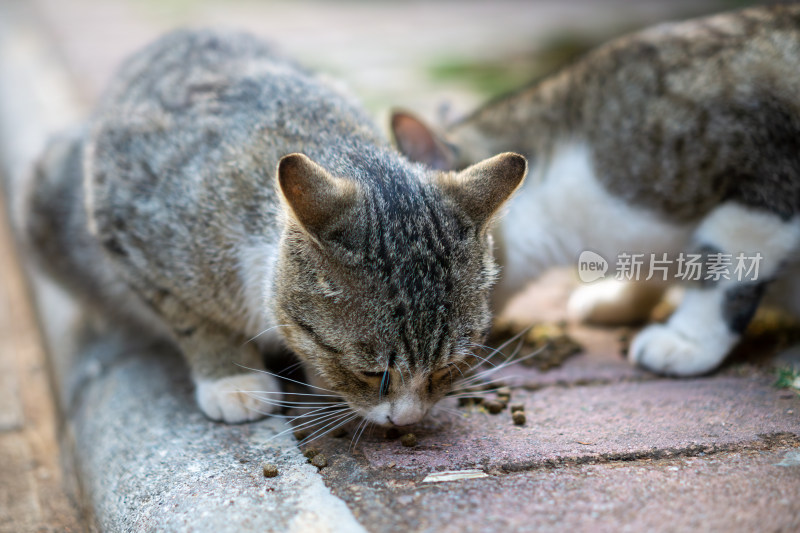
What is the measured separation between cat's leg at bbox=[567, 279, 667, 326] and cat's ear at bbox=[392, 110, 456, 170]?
1013mm

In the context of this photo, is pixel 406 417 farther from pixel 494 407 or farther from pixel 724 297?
pixel 724 297

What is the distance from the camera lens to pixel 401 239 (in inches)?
86.8

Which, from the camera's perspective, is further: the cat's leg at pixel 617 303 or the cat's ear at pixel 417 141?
the cat's leg at pixel 617 303

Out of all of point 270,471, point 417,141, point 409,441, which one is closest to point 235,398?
point 270,471

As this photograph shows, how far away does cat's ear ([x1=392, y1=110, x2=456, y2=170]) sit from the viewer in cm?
326

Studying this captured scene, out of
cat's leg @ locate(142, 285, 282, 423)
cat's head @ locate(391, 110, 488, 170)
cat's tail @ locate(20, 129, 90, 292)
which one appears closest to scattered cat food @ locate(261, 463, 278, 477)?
cat's leg @ locate(142, 285, 282, 423)

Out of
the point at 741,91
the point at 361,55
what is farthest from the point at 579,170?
the point at 361,55

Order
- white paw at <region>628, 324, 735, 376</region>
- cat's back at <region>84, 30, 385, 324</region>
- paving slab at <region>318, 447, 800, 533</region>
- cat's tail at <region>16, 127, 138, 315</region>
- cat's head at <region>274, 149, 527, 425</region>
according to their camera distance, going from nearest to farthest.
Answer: paving slab at <region>318, 447, 800, 533</region> → cat's head at <region>274, 149, 527, 425</region> → cat's back at <region>84, 30, 385, 324</region> → white paw at <region>628, 324, 735, 376</region> → cat's tail at <region>16, 127, 138, 315</region>

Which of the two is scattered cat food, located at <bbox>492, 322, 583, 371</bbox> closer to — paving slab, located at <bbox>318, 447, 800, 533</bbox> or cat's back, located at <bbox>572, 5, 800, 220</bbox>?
cat's back, located at <bbox>572, 5, 800, 220</bbox>

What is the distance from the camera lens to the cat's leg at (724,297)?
304cm

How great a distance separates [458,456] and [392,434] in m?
0.27

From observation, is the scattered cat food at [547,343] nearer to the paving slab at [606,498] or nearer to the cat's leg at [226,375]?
the paving slab at [606,498]


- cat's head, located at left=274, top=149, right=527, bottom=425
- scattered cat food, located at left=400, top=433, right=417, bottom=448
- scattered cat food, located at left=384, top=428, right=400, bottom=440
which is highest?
cat's head, located at left=274, top=149, right=527, bottom=425

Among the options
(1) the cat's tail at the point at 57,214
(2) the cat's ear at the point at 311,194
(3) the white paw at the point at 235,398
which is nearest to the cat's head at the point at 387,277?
(2) the cat's ear at the point at 311,194
